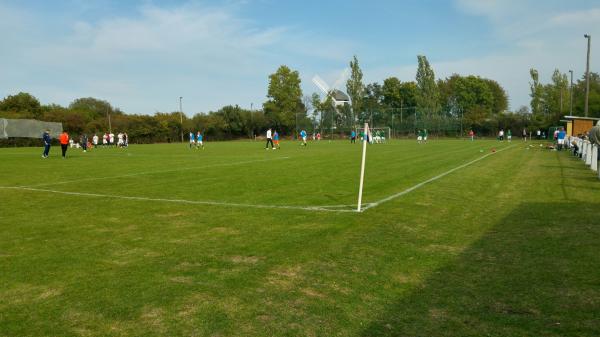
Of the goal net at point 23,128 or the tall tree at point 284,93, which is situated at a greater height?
the tall tree at point 284,93

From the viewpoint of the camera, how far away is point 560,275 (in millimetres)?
5215

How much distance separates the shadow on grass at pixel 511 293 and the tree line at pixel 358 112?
64092 millimetres

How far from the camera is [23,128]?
56.1 metres

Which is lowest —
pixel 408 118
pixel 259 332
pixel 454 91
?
pixel 259 332

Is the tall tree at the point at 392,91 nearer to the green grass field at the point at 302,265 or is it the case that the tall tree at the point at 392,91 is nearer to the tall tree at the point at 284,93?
the tall tree at the point at 284,93

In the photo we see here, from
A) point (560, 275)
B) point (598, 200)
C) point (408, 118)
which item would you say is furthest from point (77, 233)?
point (408, 118)

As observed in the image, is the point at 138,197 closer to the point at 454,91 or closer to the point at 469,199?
the point at 469,199

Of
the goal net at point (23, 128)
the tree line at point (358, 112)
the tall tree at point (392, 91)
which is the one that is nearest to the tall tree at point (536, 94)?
the tree line at point (358, 112)

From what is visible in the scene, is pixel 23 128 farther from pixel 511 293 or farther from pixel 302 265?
pixel 511 293

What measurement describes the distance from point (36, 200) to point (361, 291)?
961 centimetres

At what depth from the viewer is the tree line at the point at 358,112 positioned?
78625 mm

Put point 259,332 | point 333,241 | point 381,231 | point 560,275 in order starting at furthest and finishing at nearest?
point 381,231 < point 333,241 < point 560,275 < point 259,332

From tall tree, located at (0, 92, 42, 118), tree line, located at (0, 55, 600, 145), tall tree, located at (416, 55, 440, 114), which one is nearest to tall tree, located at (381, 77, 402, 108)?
tree line, located at (0, 55, 600, 145)

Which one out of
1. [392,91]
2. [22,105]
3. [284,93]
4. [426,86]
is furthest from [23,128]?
[392,91]
